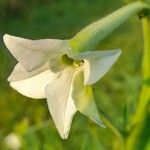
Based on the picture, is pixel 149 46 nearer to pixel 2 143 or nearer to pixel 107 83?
pixel 2 143

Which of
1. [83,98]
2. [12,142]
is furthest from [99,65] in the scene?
[12,142]

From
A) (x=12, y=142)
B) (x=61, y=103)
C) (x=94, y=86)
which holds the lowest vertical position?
(x=12, y=142)

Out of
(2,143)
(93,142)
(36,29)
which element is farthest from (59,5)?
(93,142)

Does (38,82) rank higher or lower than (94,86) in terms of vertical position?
higher

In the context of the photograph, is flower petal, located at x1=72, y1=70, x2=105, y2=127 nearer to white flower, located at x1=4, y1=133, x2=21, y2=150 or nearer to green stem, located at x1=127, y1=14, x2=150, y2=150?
green stem, located at x1=127, y1=14, x2=150, y2=150

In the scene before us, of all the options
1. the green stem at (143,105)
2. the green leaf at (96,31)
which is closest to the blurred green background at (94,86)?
the green stem at (143,105)

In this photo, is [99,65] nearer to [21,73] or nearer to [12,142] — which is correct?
[21,73]

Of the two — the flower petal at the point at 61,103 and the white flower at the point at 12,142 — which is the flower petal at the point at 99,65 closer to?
the flower petal at the point at 61,103

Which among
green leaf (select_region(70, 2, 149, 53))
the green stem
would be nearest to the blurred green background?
the green stem
